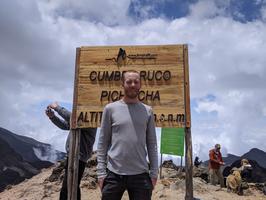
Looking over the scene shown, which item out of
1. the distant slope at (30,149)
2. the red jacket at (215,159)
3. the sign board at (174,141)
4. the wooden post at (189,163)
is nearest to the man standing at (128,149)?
the wooden post at (189,163)

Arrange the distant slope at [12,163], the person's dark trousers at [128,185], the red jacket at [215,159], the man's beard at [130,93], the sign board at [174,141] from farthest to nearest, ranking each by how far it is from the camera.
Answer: the distant slope at [12,163]
the red jacket at [215,159]
the sign board at [174,141]
the man's beard at [130,93]
the person's dark trousers at [128,185]

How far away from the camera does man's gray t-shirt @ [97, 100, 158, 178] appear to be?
3939 mm

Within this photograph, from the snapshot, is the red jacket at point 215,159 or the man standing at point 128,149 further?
the red jacket at point 215,159

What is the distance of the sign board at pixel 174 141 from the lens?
1390cm

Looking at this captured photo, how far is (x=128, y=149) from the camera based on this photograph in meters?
3.94

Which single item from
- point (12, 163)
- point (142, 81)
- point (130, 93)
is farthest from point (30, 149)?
point (130, 93)

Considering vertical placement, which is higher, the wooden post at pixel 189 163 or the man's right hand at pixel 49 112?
Result: the man's right hand at pixel 49 112

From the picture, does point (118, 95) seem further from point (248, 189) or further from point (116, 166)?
point (248, 189)

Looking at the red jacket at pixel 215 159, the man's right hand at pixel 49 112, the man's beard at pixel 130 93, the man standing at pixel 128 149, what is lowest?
the red jacket at pixel 215 159

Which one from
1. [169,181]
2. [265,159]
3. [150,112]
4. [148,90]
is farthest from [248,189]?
[265,159]

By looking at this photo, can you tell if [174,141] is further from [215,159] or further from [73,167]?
[73,167]

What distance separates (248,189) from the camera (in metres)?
15.8

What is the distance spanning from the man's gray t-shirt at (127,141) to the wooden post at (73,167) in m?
2.15

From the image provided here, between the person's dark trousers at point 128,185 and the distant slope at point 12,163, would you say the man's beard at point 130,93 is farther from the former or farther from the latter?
the distant slope at point 12,163
